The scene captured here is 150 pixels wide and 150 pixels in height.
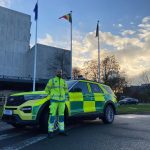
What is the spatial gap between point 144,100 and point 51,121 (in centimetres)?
8482

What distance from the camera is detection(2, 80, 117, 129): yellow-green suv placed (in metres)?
8.73

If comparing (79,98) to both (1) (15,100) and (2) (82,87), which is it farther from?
(1) (15,100)

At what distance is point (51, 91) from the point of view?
8844mm

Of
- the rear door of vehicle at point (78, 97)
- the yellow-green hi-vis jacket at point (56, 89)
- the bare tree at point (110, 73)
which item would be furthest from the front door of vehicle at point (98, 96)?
the bare tree at point (110, 73)

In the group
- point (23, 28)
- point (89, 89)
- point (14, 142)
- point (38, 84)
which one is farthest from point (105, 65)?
point (14, 142)

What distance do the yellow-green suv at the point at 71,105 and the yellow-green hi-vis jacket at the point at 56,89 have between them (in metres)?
0.27

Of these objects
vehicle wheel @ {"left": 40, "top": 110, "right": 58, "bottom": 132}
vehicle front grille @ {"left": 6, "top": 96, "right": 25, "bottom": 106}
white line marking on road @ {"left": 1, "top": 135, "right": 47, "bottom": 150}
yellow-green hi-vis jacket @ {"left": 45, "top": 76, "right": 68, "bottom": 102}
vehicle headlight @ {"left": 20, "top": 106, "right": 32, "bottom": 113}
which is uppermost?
yellow-green hi-vis jacket @ {"left": 45, "top": 76, "right": 68, "bottom": 102}

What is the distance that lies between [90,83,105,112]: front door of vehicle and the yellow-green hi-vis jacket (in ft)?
8.64

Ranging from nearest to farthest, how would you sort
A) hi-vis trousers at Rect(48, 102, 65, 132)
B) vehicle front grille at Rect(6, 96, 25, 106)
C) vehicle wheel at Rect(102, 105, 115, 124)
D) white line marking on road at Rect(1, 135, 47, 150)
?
white line marking on road at Rect(1, 135, 47, 150)
hi-vis trousers at Rect(48, 102, 65, 132)
vehicle front grille at Rect(6, 96, 25, 106)
vehicle wheel at Rect(102, 105, 115, 124)

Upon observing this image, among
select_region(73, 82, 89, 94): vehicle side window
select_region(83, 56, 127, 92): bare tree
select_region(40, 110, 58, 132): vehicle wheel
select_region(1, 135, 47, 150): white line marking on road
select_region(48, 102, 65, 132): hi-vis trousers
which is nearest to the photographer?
select_region(1, 135, 47, 150): white line marking on road

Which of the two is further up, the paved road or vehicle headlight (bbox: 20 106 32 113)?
vehicle headlight (bbox: 20 106 32 113)

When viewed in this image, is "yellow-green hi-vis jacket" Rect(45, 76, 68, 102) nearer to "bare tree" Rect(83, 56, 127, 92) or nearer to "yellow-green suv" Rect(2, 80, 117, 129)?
"yellow-green suv" Rect(2, 80, 117, 129)

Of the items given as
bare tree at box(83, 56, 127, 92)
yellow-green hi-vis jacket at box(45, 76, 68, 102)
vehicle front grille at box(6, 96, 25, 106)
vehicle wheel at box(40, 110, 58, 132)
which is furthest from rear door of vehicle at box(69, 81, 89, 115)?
bare tree at box(83, 56, 127, 92)

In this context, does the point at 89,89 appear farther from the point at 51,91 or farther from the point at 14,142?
the point at 14,142
